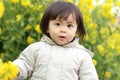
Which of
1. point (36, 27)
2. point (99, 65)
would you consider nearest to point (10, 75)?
point (36, 27)

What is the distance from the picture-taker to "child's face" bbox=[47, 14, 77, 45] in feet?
10.7

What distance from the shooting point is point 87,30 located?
5.21 metres

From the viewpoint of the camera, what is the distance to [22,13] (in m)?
4.99

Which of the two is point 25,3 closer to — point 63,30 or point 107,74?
point 107,74

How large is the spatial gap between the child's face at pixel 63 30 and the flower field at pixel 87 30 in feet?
4.32

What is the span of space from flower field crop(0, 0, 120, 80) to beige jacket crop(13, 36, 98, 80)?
4.11 ft

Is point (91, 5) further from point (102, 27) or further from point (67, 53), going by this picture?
point (67, 53)

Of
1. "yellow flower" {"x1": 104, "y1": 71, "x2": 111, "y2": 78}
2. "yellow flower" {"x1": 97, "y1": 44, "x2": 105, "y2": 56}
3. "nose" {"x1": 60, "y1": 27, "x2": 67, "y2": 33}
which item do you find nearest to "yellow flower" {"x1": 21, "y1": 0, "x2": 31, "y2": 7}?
"yellow flower" {"x1": 97, "y1": 44, "x2": 105, "y2": 56}

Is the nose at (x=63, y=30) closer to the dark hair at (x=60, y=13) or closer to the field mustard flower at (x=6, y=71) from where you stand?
the dark hair at (x=60, y=13)

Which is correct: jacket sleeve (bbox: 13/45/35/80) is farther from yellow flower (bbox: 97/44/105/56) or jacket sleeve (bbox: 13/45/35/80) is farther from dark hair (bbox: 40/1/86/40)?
yellow flower (bbox: 97/44/105/56)

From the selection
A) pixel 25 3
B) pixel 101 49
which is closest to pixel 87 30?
pixel 101 49

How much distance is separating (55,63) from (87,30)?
6.46 feet

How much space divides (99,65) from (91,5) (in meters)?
0.74

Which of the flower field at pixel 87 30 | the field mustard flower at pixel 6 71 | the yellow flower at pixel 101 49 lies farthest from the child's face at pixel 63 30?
the yellow flower at pixel 101 49
